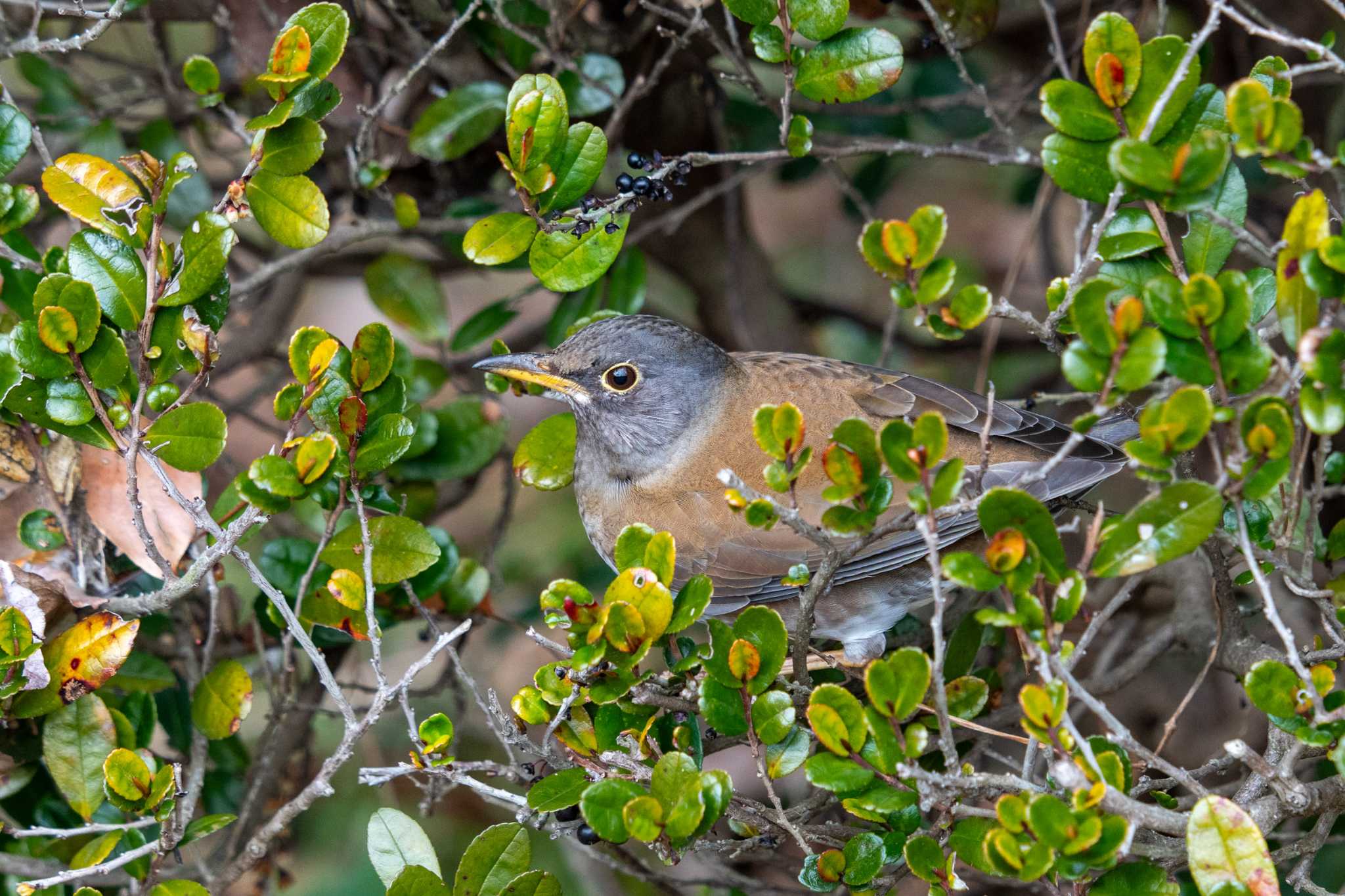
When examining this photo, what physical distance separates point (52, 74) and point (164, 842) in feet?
9.34

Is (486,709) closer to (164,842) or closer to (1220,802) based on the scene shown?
(164,842)

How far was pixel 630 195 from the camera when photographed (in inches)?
118

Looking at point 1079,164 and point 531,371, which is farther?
point 531,371

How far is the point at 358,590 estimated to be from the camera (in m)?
2.84

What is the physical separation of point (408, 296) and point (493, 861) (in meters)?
2.27

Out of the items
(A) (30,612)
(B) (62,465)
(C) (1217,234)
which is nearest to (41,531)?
(B) (62,465)

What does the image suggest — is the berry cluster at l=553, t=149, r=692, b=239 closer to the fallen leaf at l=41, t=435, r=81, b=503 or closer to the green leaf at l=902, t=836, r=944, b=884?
the fallen leaf at l=41, t=435, r=81, b=503

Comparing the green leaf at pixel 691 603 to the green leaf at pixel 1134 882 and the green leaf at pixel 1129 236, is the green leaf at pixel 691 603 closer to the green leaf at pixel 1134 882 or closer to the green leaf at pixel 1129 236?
the green leaf at pixel 1134 882

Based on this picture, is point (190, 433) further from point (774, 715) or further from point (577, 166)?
point (774, 715)

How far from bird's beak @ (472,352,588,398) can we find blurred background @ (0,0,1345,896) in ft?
0.64

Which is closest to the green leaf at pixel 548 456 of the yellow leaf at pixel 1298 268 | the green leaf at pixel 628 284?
the green leaf at pixel 628 284

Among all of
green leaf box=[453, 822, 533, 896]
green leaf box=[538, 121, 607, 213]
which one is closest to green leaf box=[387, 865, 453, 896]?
green leaf box=[453, 822, 533, 896]

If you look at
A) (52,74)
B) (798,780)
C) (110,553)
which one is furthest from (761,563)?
(52,74)

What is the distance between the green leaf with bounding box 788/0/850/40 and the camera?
294 cm
